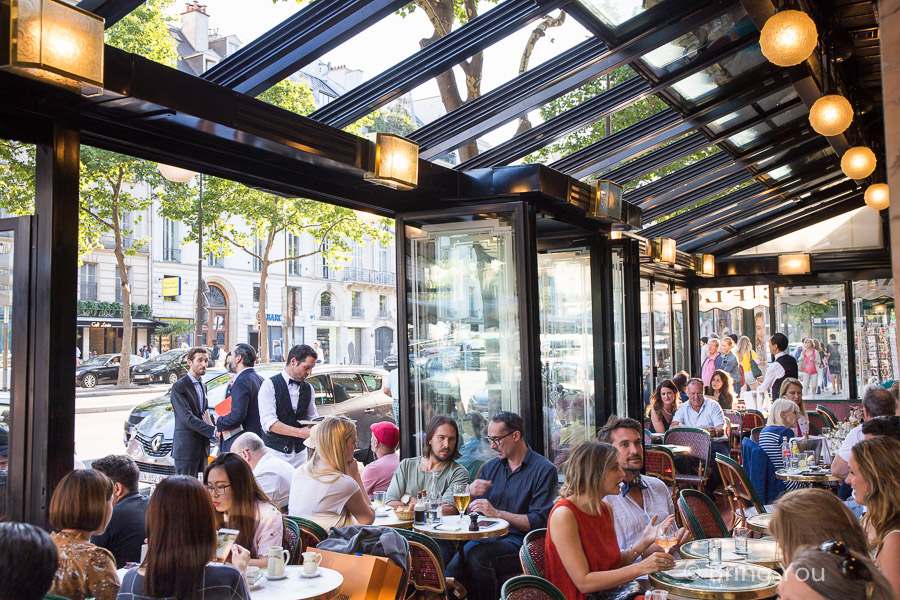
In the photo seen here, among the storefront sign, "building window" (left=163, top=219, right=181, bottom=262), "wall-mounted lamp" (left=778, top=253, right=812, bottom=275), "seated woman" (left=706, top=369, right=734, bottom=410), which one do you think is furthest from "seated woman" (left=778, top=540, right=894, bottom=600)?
"building window" (left=163, top=219, right=181, bottom=262)

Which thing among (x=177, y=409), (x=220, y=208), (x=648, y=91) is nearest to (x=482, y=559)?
(x=177, y=409)

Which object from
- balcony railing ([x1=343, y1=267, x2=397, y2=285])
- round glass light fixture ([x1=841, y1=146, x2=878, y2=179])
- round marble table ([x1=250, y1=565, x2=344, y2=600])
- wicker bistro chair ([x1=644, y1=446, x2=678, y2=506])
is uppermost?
balcony railing ([x1=343, y1=267, x2=397, y2=285])

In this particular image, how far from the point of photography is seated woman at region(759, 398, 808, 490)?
6.85 metres

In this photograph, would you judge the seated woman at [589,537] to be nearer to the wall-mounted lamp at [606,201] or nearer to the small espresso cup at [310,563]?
the small espresso cup at [310,563]

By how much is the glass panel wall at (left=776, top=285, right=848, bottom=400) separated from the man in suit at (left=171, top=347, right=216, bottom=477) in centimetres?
1045

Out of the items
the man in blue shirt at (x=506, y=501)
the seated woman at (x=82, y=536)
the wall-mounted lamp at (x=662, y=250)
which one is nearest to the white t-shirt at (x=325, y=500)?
the man in blue shirt at (x=506, y=501)

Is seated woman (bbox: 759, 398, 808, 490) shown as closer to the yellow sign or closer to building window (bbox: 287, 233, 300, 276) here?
the yellow sign

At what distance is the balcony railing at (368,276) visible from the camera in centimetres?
4181

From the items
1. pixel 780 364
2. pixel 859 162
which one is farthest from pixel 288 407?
pixel 780 364

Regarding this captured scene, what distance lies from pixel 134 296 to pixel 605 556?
3195cm

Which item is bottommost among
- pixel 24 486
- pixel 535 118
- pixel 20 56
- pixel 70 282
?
pixel 24 486

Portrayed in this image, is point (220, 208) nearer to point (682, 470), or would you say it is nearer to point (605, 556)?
point (682, 470)

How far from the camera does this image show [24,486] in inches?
139

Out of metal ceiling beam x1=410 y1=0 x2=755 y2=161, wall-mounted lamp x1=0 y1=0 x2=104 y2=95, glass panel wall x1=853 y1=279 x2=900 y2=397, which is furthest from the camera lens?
glass panel wall x1=853 y1=279 x2=900 y2=397
